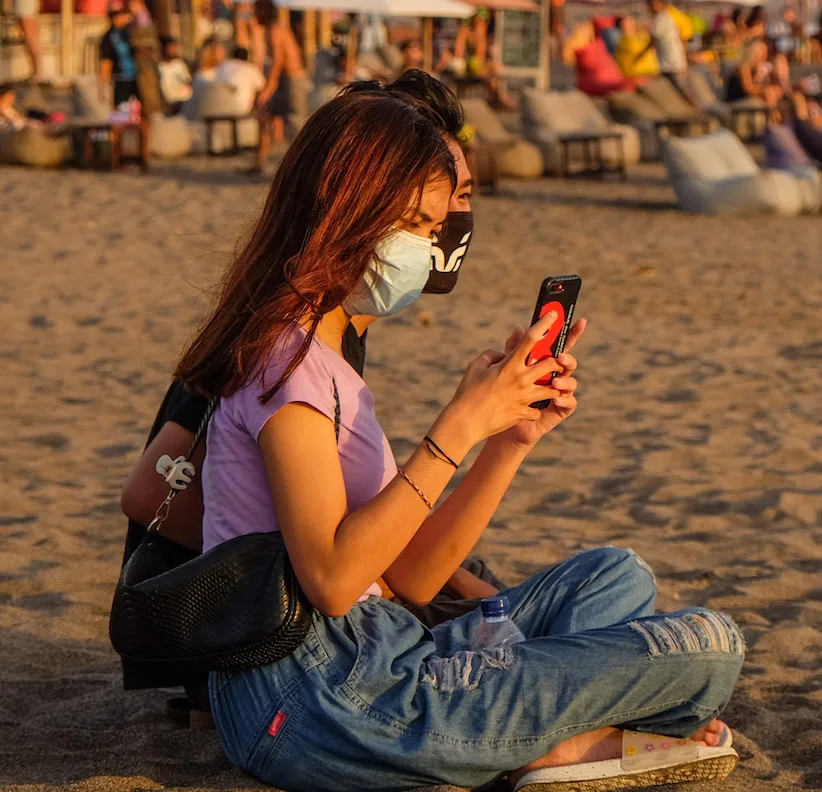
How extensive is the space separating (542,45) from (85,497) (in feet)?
63.4

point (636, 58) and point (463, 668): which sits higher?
point (636, 58)

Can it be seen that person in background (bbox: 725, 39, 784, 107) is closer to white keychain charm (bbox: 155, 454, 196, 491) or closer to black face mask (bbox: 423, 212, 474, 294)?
black face mask (bbox: 423, 212, 474, 294)

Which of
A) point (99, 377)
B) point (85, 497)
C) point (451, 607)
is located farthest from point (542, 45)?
point (451, 607)

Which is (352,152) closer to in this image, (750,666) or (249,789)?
(249,789)

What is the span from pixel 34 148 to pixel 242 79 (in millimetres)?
3878

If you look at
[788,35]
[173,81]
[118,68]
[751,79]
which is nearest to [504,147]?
[118,68]

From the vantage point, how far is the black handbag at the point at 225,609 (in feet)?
7.61

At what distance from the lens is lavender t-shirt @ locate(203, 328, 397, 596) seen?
2311mm

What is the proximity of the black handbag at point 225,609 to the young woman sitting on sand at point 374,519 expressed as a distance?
0.05m

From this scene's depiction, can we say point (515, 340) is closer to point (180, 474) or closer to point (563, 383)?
point (563, 383)

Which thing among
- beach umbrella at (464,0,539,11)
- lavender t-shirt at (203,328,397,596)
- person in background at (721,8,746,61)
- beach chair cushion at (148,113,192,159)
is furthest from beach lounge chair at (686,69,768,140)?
lavender t-shirt at (203,328,397,596)

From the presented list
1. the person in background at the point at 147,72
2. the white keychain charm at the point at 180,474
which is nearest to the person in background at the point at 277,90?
the person in background at the point at 147,72

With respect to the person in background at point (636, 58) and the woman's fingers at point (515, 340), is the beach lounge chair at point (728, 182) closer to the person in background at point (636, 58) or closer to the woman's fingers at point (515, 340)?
the person in background at point (636, 58)

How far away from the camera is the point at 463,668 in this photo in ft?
8.01
